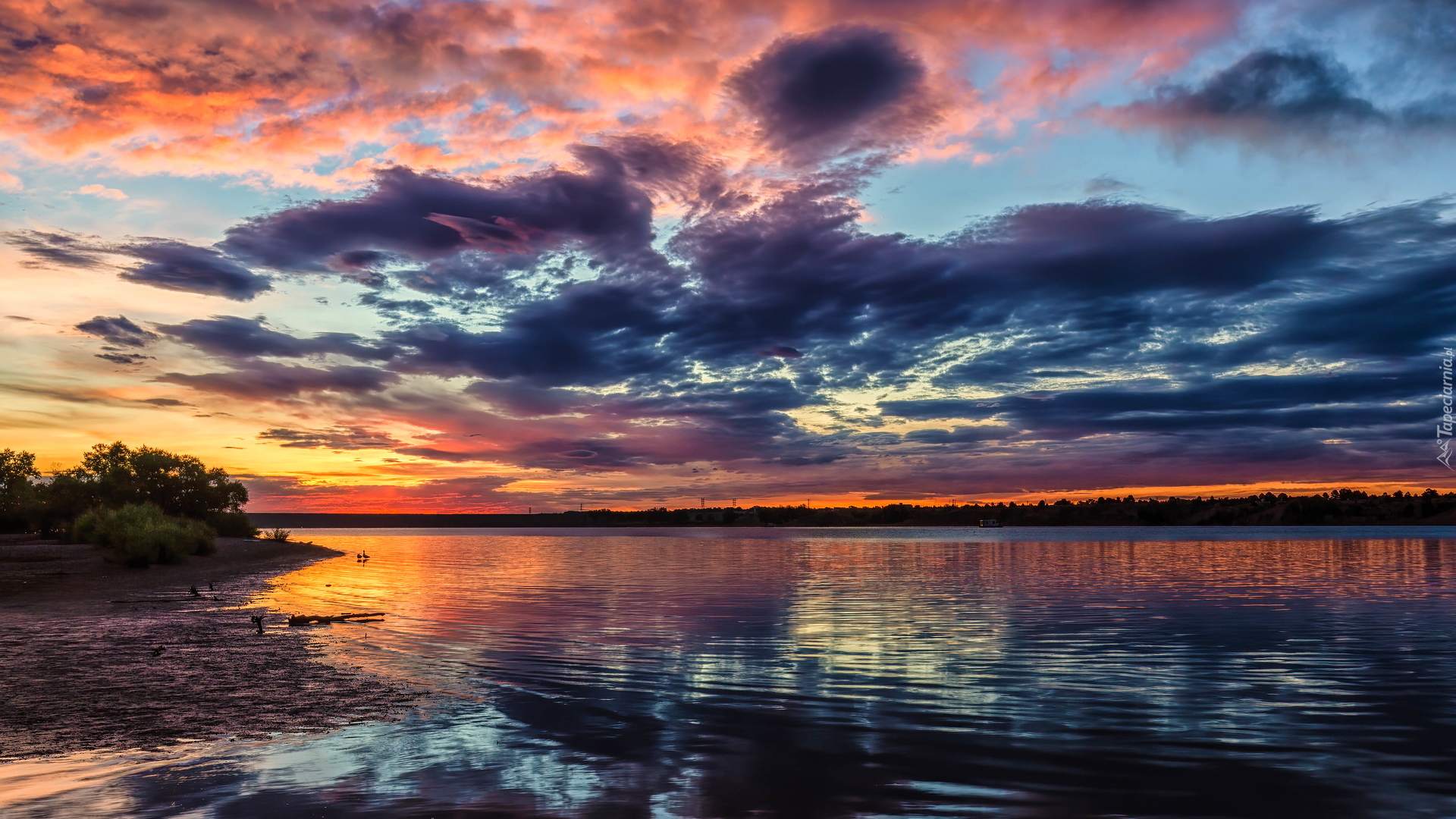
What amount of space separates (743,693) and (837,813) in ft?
25.5

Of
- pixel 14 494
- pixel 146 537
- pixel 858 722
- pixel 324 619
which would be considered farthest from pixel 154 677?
pixel 14 494

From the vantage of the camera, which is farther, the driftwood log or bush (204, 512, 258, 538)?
bush (204, 512, 258, 538)

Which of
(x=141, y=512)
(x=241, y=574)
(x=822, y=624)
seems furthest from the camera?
(x=141, y=512)

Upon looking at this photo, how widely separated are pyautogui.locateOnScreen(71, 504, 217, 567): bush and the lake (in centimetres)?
2816

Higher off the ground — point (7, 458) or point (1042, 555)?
point (7, 458)

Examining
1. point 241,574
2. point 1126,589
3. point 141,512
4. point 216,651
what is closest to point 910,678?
point 216,651

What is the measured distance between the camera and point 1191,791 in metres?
11.7

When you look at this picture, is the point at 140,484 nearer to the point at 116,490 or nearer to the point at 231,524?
the point at 116,490

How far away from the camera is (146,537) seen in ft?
185

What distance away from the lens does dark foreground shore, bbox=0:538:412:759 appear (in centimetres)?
1487

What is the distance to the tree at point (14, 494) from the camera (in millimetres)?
97625

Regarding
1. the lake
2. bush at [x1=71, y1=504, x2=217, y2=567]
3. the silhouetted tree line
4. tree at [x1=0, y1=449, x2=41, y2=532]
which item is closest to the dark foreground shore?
the lake

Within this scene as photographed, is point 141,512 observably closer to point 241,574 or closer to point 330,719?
point 241,574

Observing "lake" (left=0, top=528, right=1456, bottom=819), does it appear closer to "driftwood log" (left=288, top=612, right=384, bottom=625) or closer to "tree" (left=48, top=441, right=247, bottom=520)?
"driftwood log" (left=288, top=612, right=384, bottom=625)
